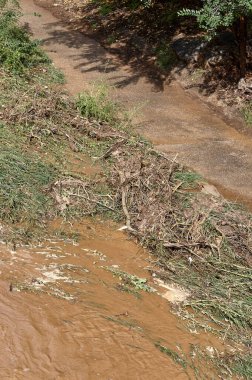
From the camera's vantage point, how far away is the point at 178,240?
19.7 ft

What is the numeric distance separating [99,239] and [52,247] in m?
0.60

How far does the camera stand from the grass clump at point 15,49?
32.6ft

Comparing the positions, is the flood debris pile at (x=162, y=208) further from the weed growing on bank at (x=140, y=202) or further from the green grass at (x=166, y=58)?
the green grass at (x=166, y=58)

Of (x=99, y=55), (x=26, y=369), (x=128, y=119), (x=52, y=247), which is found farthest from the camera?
(x=99, y=55)

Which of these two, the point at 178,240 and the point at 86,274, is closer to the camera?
the point at 86,274

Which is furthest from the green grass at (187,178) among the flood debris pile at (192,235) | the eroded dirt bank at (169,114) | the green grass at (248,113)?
the green grass at (248,113)

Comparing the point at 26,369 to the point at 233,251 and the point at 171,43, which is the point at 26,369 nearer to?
the point at 233,251

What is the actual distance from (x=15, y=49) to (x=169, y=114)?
3.00 meters

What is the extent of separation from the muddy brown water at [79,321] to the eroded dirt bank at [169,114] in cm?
322

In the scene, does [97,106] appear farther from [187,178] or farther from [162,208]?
[162,208]

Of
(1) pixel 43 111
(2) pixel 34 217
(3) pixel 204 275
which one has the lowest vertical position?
(3) pixel 204 275

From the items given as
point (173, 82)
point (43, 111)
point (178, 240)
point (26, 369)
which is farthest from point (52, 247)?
point (173, 82)

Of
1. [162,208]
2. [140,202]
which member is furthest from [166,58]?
[162,208]

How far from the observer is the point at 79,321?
448 cm
